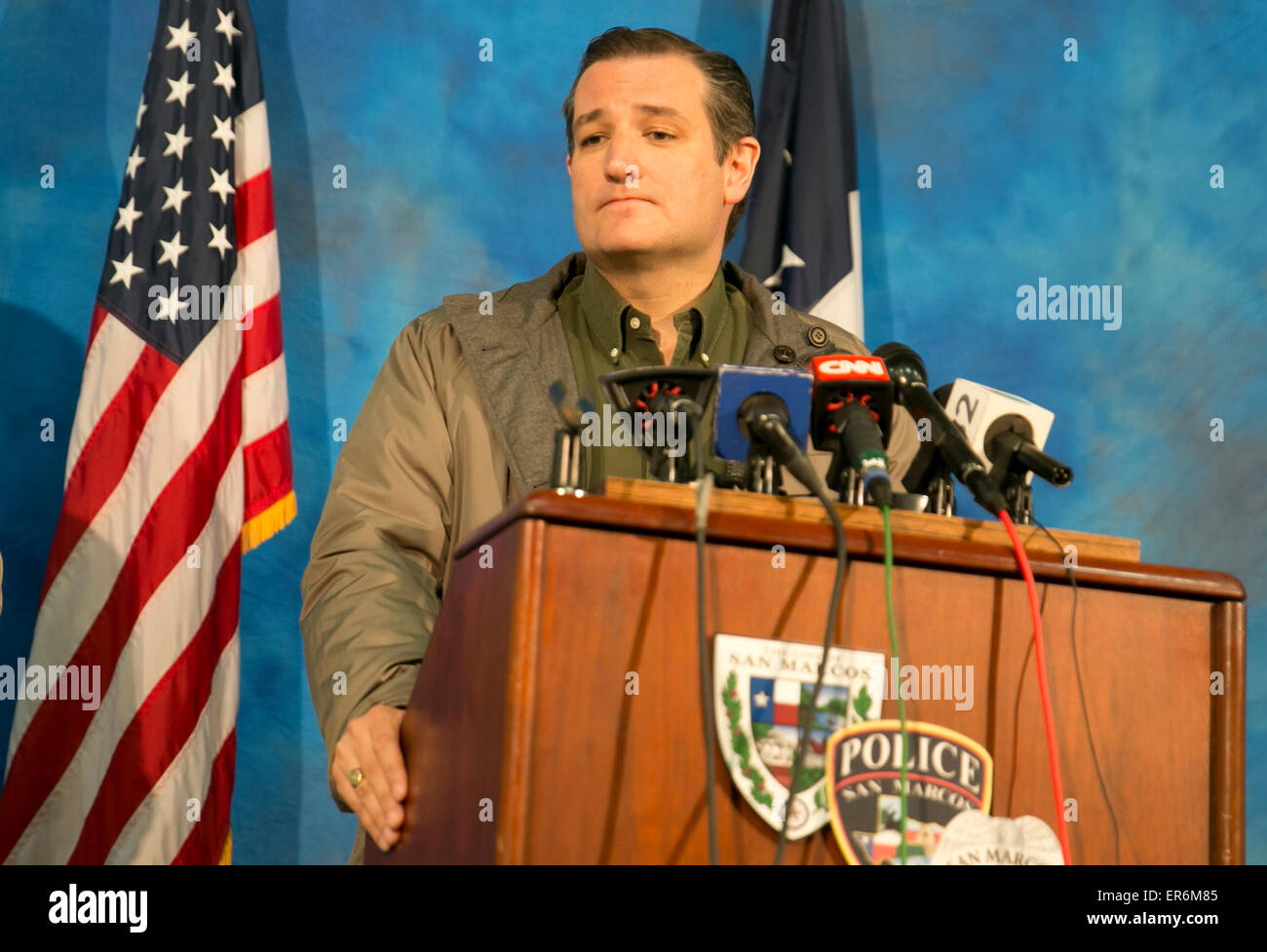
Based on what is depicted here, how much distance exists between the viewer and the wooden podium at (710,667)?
3.39 feet

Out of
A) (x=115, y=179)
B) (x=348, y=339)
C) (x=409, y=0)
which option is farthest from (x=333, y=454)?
(x=409, y=0)

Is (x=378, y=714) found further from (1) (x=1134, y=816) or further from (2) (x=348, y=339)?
(2) (x=348, y=339)

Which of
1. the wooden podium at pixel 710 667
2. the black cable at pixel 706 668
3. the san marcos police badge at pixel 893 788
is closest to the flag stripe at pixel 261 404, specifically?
the wooden podium at pixel 710 667

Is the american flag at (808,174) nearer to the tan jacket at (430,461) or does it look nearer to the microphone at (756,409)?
the tan jacket at (430,461)

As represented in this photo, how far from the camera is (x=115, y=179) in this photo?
312 cm

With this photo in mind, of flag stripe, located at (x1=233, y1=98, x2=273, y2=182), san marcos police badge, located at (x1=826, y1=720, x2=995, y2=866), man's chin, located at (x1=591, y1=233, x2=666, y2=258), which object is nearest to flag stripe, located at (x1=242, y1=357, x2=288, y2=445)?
flag stripe, located at (x1=233, y1=98, x2=273, y2=182)

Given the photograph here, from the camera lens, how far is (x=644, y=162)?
84.7 inches

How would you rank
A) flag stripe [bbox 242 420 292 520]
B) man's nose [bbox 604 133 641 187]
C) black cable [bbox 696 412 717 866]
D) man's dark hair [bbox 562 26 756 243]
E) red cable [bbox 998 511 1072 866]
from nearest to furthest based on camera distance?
black cable [bbox 696 412 717 866], red cable [bbox 998 511 1072 866], man's nose [bbox 604 133 641 187], man's dark hair [bbox 562 26 756 243], flag stripe [bbox 242 420 292 520]

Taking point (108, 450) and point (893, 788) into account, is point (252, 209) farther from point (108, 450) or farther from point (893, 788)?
point (893, 788)

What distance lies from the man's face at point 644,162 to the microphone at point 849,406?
903 millimetres

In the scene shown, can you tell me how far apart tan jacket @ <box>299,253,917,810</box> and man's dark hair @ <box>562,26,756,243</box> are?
0.35 m

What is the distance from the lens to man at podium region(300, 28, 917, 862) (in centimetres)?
174

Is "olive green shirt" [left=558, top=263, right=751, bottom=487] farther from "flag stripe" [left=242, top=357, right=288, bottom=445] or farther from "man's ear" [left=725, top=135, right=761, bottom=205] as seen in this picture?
"flag stripe" [left=242, top=357, right=288, bottom=445]
